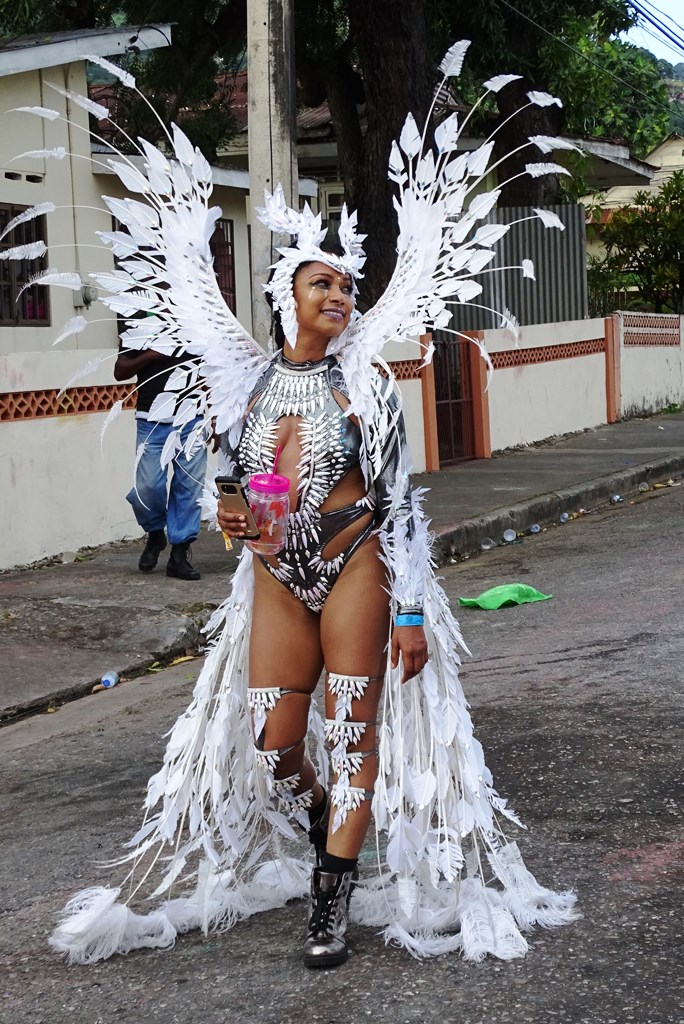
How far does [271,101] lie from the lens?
29.6 ft

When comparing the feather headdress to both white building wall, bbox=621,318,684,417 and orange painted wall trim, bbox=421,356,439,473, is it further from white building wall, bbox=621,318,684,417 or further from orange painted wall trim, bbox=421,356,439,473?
white building wall, bbox=621,318,684,417

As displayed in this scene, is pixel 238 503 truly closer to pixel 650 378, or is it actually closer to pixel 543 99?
pixel 543 99

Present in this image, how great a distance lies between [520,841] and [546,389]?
13824 millimetres

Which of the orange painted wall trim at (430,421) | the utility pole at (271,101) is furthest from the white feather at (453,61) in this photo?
the orange painted wall trim at (430,421)

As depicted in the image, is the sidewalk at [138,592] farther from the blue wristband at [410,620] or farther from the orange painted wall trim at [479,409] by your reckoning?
the blue wristband at [410,620]

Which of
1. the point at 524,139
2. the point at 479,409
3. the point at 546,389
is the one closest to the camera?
the point at 479,409

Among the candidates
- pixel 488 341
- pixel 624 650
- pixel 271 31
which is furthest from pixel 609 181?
pixel 624 650

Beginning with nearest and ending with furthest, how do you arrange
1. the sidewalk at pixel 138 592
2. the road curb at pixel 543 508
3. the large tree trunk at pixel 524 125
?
the sidewalk at pixel 138 592, the road curb at pixel 543 508, the large tree trunk at pixel 524 125

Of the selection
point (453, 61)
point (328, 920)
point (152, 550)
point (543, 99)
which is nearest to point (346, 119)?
point (152, 550)

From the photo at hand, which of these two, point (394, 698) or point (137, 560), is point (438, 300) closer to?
point (394, 698)

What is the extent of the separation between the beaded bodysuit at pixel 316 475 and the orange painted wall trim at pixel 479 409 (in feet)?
39.9

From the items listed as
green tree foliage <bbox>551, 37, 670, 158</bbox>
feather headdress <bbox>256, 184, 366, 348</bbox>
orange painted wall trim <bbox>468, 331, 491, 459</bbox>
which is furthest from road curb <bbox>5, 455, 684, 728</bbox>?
green tree foliage <bbox>551, 37, 670, 158</bbox>

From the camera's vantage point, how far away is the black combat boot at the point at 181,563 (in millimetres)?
9180

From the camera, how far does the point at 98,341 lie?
15820 mm
